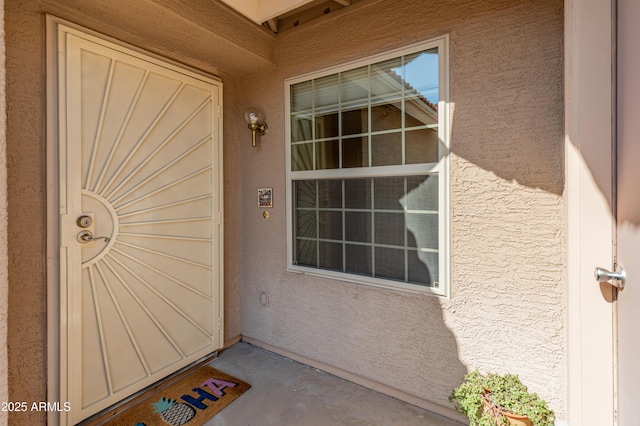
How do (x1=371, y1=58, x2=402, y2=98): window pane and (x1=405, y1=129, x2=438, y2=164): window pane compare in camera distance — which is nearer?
(x1=405, y1=129, x2=438, y2=164): window pane

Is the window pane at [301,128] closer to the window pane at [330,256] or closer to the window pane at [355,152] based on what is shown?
the window pane at [355,152]

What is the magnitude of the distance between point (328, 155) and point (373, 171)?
59cm

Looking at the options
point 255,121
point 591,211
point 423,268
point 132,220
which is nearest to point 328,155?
A: point 255,121

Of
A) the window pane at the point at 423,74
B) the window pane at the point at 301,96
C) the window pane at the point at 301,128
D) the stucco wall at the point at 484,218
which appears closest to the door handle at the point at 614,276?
the stucco wall at the point at 484,218

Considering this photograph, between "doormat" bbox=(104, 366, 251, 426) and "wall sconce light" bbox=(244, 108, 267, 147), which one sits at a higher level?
"wall sconce light" bbox=(244, 108, 267, 147)

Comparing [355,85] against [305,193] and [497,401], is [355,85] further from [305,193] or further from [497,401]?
[497,401]

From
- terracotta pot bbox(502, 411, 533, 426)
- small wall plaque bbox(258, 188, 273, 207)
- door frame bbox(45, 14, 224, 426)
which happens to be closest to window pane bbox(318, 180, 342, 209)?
small wall plaque bbox(258, 188, 273, 207)

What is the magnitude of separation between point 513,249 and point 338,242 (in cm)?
161

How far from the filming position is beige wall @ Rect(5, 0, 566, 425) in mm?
2158

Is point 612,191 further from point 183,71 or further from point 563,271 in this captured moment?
point 183,71

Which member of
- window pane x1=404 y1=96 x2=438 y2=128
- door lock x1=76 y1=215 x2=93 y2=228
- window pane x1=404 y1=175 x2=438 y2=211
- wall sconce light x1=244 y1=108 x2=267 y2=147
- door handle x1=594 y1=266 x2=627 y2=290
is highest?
wall sconce light x1=244 y1=108 x2=267 y2=147

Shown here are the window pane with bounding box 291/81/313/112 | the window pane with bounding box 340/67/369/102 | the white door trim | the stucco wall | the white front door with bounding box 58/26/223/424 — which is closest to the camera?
the white door trim

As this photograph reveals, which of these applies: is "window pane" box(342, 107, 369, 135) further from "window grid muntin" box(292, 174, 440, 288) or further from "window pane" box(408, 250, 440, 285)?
"window pane" box(408, 250, 440, 285)

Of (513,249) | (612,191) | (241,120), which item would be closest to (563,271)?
(513,249)
